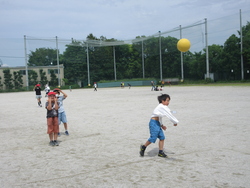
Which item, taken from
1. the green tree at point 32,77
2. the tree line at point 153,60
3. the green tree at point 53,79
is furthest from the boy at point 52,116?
the green tree at point 53,79

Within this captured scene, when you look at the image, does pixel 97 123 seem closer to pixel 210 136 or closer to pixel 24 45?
pixel 210 136

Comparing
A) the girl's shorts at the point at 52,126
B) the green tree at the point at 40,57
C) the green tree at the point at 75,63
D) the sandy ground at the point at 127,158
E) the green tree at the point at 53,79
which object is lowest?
the sandy ground at the point at 127,158

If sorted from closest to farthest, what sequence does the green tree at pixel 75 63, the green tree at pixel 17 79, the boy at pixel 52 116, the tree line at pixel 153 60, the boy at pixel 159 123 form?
the boy at pixel 159 123 < the boy at pixel 52 116 < the tree line at pixel 153 60 < the green tree at pixel 17 79 < the green tree at pixel 75 63

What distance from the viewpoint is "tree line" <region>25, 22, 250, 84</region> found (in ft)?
164

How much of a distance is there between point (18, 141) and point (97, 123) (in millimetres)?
3381

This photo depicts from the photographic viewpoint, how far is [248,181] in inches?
170

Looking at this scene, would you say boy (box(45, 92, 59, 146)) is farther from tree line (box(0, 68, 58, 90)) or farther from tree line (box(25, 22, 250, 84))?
tree line (box(0, 68, 58, 90))

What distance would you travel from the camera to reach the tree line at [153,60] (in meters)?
50.1

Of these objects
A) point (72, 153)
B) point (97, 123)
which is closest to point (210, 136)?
point (72, 153)

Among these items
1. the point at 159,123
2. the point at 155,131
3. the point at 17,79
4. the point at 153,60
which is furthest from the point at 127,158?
the point at 17,79

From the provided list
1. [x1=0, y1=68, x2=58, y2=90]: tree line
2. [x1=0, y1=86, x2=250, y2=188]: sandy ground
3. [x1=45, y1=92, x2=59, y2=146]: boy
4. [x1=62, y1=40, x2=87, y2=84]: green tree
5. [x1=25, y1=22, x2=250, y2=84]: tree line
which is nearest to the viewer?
[x1=0, y1=86, x2=250, y2=188]: sandy ground

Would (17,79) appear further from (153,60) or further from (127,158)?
(127,158)

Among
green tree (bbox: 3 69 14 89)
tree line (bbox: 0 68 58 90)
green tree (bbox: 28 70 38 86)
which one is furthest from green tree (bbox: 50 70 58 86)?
green tree (bbox: 3 69 14 89)

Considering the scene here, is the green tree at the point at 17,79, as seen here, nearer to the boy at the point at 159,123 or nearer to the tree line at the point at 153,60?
the tree line at the point at 153,60
